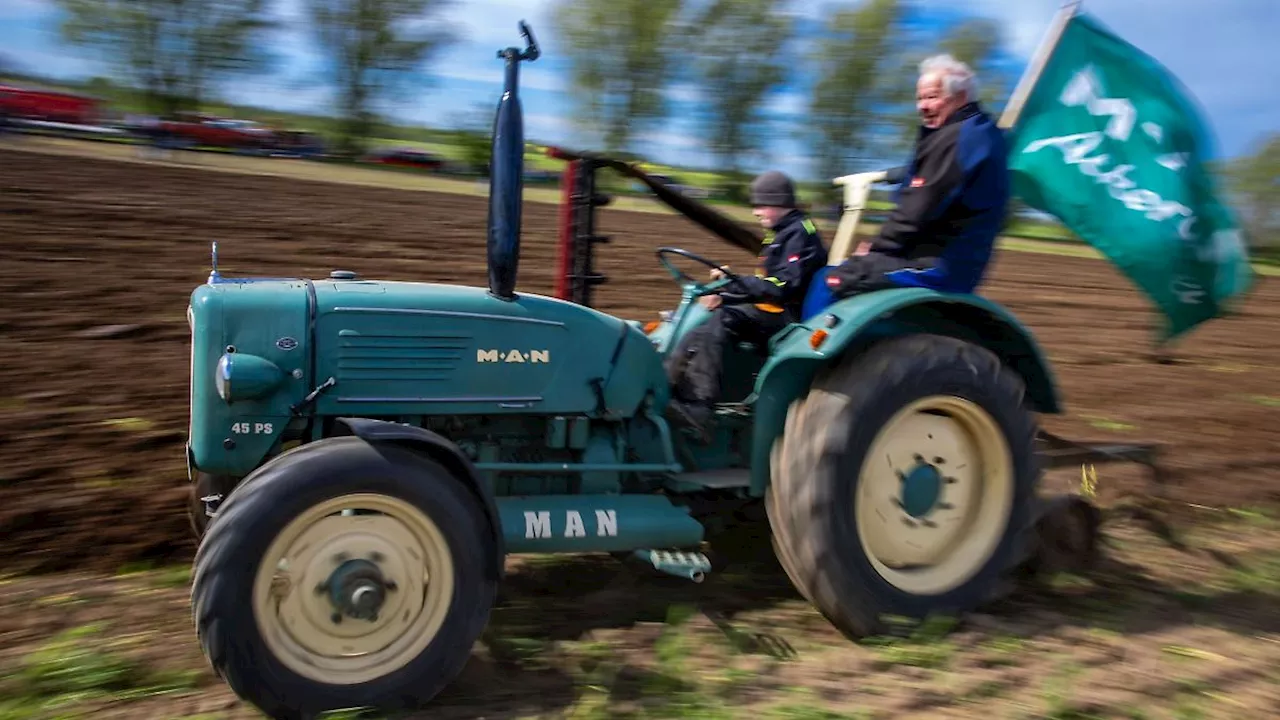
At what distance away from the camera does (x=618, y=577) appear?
4.38m

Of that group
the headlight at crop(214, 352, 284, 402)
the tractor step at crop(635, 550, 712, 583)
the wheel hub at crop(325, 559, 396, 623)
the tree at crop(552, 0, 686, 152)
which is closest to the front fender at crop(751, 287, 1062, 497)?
the tractor step at crop(635, 550, 712, 583)

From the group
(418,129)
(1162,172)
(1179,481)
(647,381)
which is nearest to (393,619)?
(647,381)

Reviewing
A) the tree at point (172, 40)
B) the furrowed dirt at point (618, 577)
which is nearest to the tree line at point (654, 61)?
the tree at point (172, 40)

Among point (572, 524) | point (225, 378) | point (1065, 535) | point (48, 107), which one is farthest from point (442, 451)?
point (48, 107)

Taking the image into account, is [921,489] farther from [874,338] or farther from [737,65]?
[737,65]

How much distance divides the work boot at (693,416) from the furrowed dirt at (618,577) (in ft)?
2.13

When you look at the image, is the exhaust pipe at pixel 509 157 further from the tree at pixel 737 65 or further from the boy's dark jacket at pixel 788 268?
the tree at pixel 737 65

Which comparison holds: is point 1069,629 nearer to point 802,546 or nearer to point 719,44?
point 802,546

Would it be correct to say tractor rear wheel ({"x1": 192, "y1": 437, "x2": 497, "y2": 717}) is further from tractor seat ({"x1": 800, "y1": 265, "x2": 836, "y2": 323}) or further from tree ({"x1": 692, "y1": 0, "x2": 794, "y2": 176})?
tree ({"x1": 692, "y1": 0, "x2": 794, "y2": 176})

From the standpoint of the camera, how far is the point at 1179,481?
621cm

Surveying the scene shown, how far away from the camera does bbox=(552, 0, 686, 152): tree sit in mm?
47625

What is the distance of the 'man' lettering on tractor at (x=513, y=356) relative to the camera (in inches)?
148

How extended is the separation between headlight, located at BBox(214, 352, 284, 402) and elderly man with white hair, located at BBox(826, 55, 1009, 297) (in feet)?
6.85

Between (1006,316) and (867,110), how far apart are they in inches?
1963
